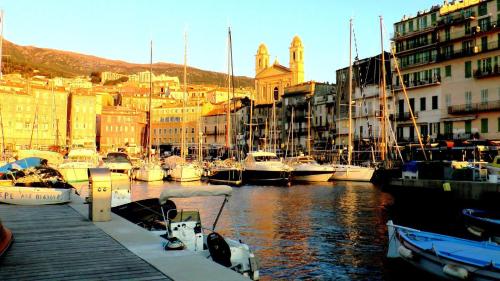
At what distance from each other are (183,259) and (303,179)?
60785mm

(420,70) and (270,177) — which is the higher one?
(420,70)

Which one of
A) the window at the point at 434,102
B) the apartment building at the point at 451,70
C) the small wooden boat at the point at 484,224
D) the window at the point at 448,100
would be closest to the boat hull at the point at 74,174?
the apartment building at the point at 451,70

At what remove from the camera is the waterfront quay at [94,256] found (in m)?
10.3

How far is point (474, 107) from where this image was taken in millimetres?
66438

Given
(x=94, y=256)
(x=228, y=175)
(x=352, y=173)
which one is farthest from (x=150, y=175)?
(x=94, y=256)

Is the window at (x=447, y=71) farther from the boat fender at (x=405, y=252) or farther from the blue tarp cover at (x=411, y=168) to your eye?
the boat fender at (x=405, y=252)

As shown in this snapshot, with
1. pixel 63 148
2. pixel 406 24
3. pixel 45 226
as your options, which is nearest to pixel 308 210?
pixel 45 226

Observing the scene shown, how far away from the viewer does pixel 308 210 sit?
39.0 metres

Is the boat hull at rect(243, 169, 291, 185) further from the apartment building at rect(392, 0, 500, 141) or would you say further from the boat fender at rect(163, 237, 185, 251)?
the boat fender at rect(163, 237, 185, 251)

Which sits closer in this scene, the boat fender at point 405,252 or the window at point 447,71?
the boat fender at point 405,252

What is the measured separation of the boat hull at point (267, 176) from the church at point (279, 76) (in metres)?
97.2

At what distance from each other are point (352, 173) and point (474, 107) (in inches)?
694

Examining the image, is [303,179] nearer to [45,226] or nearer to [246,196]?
[246,196]

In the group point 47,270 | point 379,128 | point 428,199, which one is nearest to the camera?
point 47,270
